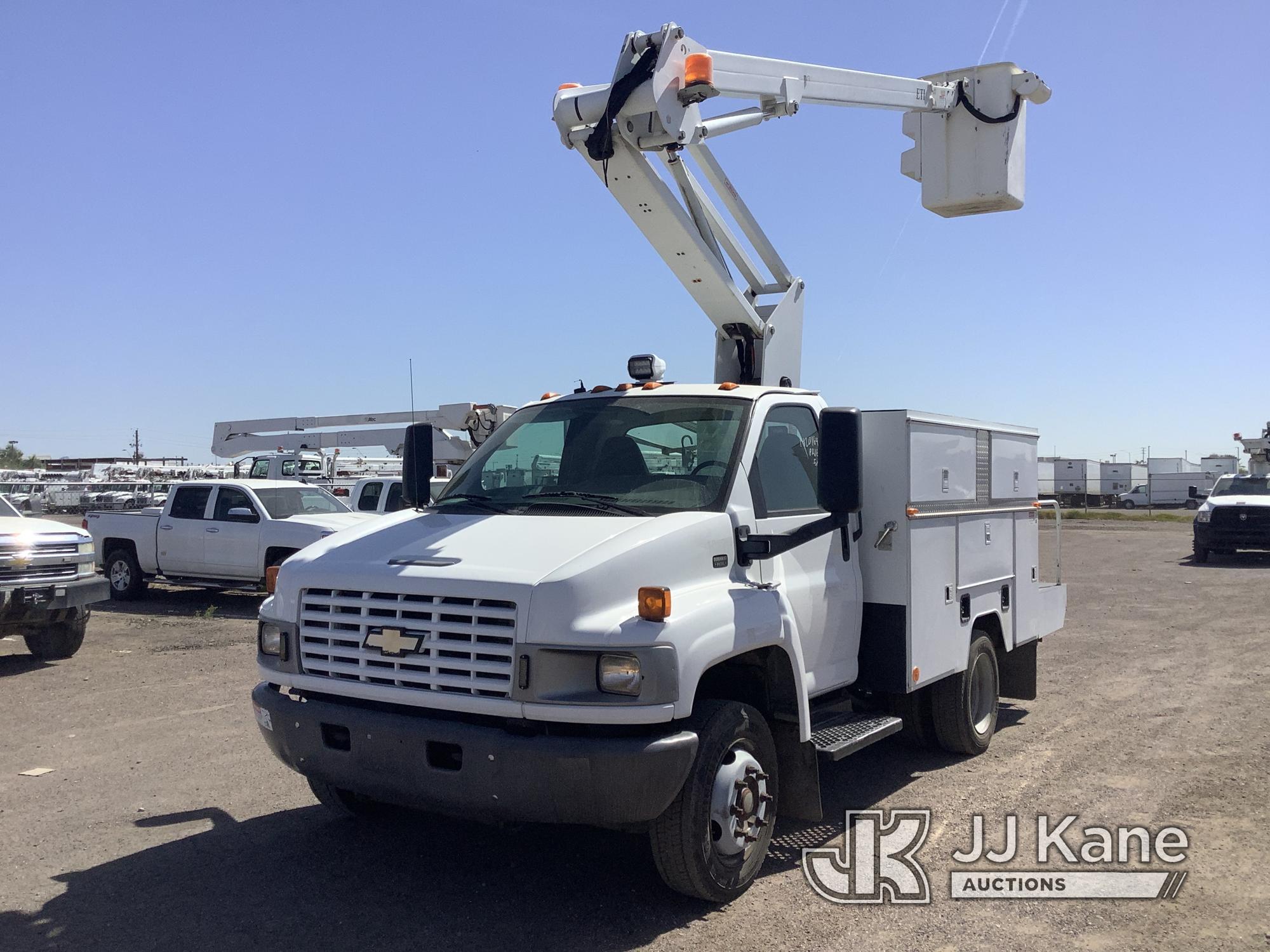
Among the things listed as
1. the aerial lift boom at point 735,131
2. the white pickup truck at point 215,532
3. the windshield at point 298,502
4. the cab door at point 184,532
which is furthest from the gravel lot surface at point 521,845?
the cab door at point 184,532

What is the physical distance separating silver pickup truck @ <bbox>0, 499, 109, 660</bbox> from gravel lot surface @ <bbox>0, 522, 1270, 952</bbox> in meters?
0.72

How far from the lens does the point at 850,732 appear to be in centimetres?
550

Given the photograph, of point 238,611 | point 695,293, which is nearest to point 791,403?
point 695,293

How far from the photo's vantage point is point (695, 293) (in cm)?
705

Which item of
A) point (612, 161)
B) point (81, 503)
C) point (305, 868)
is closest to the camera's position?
point (305, 868)

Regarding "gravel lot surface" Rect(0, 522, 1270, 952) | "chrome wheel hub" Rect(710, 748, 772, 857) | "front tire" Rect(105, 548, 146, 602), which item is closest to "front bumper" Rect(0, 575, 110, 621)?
"gravel lot surface" Rect(0, 522, 1270, 952)

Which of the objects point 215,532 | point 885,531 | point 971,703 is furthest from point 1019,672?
point 215,532

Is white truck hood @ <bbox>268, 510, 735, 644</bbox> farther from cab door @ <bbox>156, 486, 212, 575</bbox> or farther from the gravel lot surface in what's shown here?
cab door @ <bbox>156, 486, 212, 575</bbox>

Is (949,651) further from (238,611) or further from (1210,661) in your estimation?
(238,611)

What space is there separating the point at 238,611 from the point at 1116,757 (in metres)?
11.8

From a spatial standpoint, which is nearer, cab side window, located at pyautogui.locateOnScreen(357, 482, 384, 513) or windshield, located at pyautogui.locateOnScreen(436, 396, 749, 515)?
windshield, located at pyautogui.locateOnScreen(436, 396, 749, 515)

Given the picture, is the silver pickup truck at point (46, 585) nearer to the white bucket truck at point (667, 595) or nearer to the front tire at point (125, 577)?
the front tire at point (125, 577)

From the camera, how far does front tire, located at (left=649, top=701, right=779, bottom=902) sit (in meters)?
4.25

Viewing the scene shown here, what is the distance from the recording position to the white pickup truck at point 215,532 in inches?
579
